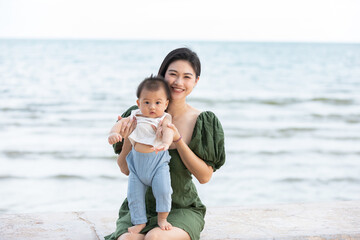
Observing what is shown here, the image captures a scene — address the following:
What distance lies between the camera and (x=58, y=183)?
6102 mm

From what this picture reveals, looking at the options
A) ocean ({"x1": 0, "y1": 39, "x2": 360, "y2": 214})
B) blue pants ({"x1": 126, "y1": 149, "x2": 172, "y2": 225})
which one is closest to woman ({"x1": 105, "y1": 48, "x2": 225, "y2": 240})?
blue pants ({"x1": 126, "y1": 149, "x2": 172, "y2": 225})

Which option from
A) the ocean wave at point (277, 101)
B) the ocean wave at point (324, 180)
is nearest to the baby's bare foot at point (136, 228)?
the ocean wave at point (324, 180)

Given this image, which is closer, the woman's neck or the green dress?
the green dress

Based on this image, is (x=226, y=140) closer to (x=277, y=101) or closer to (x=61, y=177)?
(x=61, y=177)

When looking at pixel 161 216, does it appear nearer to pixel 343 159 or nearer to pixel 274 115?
pixel 343 159

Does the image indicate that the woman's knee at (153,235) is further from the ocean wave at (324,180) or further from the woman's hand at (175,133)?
the ocean wave at (324,180)

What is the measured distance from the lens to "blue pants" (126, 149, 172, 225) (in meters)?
2.40

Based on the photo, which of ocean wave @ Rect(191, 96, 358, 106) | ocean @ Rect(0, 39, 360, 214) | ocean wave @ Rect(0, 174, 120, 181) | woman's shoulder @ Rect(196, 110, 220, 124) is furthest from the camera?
ocean wave @ Rect(191, 96, 358, 106)

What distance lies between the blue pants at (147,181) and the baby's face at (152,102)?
0.65 feet

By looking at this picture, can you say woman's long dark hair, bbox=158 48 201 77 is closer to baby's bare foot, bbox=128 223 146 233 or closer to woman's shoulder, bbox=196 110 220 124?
woman's shoulder, bbox=196 110 220 124

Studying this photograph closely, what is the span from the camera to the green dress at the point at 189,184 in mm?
2562

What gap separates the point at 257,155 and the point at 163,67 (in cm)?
527

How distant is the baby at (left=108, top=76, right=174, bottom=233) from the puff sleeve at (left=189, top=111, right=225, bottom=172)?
0.17 m

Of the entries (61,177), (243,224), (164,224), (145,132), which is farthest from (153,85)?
(61,177)
